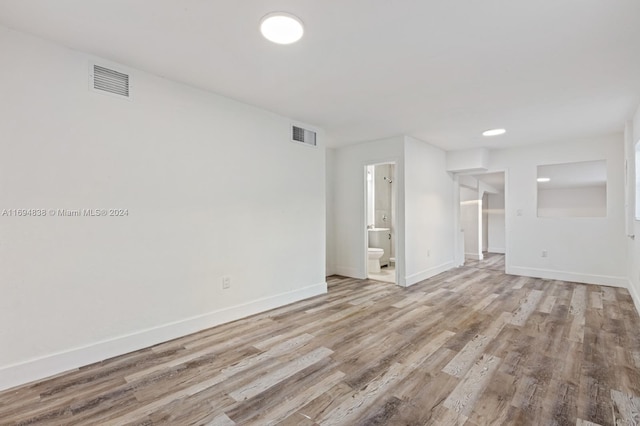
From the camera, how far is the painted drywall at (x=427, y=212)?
186 inches

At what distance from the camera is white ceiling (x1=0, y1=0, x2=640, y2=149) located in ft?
5.86

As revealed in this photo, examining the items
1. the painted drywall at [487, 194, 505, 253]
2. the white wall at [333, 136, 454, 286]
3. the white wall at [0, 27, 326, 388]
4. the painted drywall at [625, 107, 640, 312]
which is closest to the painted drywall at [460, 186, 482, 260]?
the painted drywall at [487, 194, 505, 253]

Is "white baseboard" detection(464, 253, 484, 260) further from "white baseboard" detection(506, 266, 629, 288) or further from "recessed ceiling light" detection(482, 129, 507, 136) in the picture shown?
"recessed ceiling light" detection(482, 129, 507, 136)

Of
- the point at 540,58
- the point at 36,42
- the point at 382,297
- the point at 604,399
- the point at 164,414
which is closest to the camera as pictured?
the point at 164,414

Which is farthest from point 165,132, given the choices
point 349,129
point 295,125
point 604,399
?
point 604,399

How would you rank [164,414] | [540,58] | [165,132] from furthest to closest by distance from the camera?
[165,132] → [540,58] → [164,414]

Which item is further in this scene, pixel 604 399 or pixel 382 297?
pixel 382 297

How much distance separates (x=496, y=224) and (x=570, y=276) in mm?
4369

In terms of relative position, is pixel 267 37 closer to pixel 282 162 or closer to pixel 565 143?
pixel 282 162

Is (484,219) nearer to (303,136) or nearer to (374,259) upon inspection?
(374,259)

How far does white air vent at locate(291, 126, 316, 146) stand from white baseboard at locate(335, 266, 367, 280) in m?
2.34

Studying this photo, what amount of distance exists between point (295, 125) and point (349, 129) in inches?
33.1

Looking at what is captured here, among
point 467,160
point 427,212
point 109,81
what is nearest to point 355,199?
point 427,212

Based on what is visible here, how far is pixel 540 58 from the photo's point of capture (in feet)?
7.66
